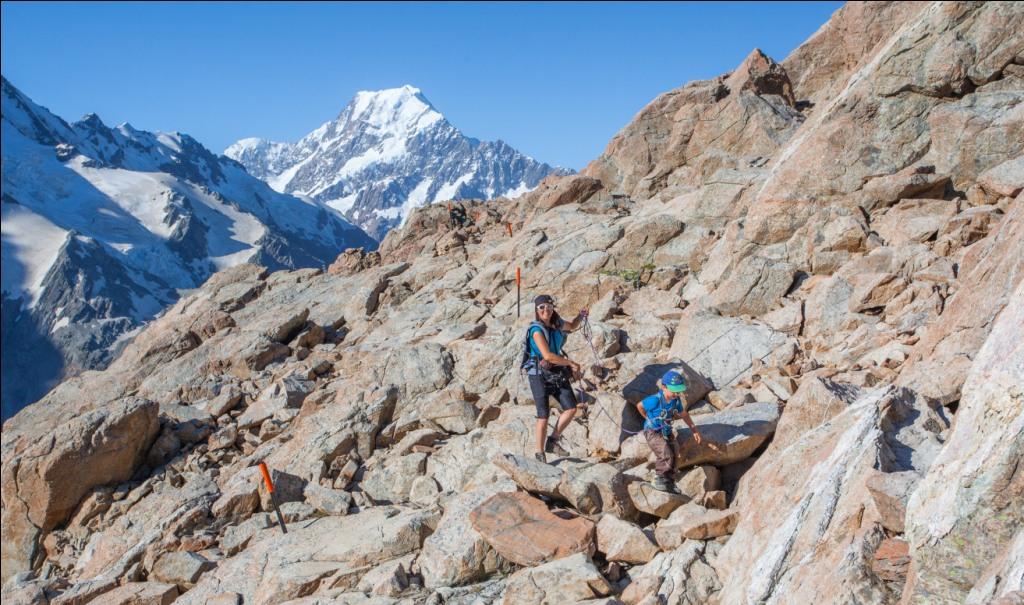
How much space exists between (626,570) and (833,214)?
38.3ft

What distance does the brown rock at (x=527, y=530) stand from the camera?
26.9 feet

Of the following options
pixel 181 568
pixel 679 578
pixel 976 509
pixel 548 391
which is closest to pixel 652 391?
pixel 548 391

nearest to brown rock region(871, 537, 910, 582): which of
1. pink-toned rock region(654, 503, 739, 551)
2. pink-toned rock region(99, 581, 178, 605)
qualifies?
pink-toned rock region(654, 503, 739, 551)

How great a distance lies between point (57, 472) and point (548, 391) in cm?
1426

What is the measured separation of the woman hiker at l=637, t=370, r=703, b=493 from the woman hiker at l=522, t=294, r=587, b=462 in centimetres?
145

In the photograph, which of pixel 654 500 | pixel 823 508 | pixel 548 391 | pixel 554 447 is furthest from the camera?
pixel 554 447

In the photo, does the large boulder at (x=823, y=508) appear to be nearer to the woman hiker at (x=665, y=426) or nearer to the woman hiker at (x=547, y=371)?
the woman hiker at (x=665, y=426)

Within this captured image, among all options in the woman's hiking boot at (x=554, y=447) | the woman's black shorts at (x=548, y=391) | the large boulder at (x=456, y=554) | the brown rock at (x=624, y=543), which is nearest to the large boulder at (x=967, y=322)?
the brown rock at (x=624, y=543)

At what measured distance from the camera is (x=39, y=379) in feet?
536

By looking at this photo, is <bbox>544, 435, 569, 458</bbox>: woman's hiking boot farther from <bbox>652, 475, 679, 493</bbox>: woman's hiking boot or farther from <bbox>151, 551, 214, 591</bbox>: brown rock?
Answer: <bbox>151, 551, 214, 591</bbox>: brown rock

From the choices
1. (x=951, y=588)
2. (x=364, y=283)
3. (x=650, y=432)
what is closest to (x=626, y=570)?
(x=650, y=432)

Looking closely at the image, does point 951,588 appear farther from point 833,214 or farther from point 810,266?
point 833,214

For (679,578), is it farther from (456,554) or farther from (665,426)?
(456,554)

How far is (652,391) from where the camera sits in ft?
38.6
